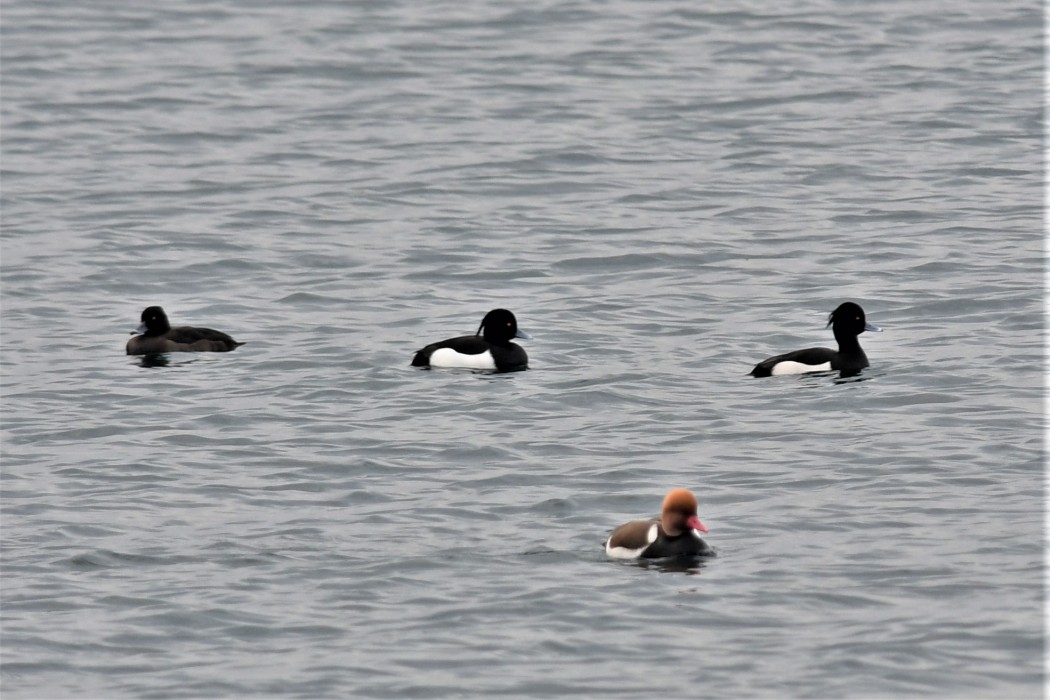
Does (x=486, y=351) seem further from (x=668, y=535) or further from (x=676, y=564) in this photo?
(x=676, y=564)

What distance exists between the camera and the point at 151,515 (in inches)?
541

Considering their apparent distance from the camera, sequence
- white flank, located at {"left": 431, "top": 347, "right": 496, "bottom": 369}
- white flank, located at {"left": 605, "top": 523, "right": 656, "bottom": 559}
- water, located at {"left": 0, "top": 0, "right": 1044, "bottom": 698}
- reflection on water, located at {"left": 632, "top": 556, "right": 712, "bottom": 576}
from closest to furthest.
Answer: water, located at {"left": 0, "top": 0, "right": 1044, "bottom": 698}, reflection on water, located at {"left": 632, "top": 556, "right": 712, "bottom": 576}, white flank, located at {"left": 605, "top": 523, "right": 656, "bottom": 559}, white flank, located at {"left": 431, "top": 347, "right": 496, "bottom": 369}

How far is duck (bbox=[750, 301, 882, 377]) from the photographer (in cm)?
1738

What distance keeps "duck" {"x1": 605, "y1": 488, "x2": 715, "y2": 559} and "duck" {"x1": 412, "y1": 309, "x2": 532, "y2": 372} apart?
19.1ft

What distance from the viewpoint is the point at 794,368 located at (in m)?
17.4

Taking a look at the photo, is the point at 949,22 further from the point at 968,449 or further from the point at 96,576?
the point at 96,576

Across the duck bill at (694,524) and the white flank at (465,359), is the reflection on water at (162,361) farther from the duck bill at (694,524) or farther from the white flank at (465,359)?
the duck bill at (694,524)

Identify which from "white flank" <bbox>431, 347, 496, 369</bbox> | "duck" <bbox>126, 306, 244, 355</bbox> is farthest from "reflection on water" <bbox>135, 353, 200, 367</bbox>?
"white flank" <bbox>431, 347, 496, 369</bbox>

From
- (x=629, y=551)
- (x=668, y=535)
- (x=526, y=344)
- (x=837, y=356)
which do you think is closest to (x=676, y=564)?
(x=668, y=535)

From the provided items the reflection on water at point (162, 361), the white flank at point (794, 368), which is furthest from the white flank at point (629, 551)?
the reflection on water at point (162, 361)

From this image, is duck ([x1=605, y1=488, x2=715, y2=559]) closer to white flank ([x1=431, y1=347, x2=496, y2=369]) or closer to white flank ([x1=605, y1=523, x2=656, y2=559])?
white flank ([x1=605, y1=523, x2=656, y2=559])

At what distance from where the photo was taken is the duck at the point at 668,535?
12.3m

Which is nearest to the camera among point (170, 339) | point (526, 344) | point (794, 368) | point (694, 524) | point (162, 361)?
point (694, 524)

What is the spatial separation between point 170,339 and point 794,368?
19.6 feet
